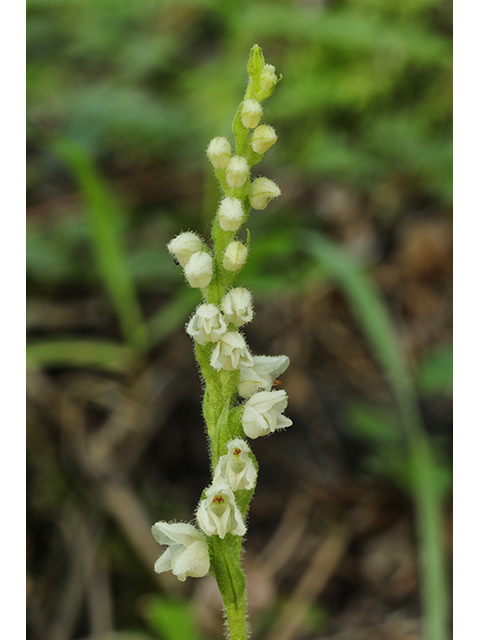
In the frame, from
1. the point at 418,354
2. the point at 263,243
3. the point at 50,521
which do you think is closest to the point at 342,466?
the point at 418,354

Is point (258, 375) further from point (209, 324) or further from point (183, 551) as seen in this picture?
point (183, 551)

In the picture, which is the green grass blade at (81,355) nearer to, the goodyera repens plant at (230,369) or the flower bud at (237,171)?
the goodyera repens plant at (230,369)

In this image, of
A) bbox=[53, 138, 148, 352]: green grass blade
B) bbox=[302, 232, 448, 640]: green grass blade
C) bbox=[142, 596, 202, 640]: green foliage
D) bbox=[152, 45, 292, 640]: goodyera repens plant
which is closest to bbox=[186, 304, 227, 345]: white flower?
bbox=[152, 45, 292, 640]: goodyera repens plant

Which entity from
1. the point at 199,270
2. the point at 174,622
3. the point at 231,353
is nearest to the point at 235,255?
the point at 199,270

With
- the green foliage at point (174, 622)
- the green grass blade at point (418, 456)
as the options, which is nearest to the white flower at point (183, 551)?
the green foliage at point (174, 622)

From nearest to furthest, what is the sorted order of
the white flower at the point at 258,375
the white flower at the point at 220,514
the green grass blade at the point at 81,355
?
the white flower at the point at 220,514
the white flower at the point at 258,375
the green grass blade at the point at 81,355

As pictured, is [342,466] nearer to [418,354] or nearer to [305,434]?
[305,434]
